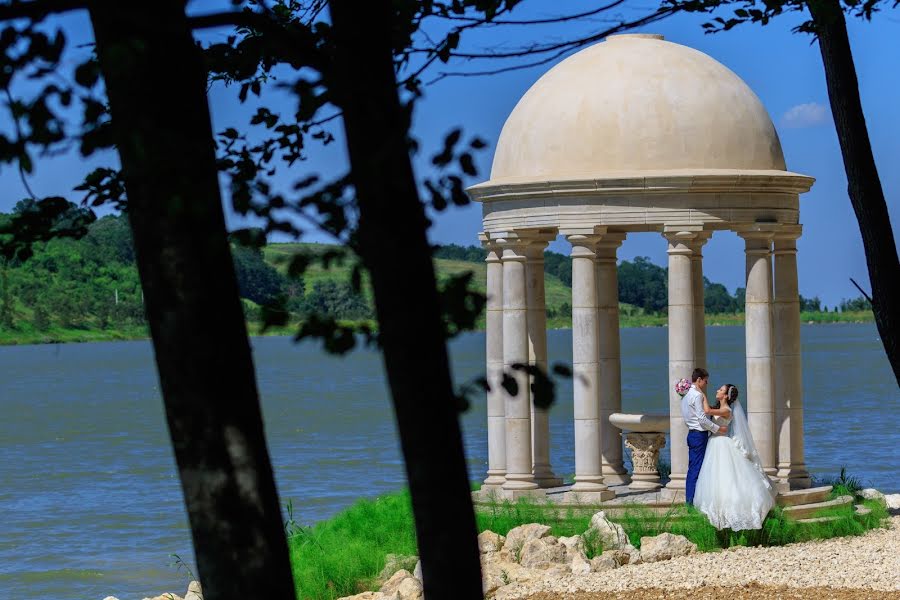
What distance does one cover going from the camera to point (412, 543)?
22734 millimetres

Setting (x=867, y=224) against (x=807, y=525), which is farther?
(x=807, y=525)

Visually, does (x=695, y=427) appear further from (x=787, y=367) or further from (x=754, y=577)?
(x=754, y=577)

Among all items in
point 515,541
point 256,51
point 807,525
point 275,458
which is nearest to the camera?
point 256,51

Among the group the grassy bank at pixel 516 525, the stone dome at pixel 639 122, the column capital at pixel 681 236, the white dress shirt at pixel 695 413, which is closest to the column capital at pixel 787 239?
the stone dome at pixel 639 122

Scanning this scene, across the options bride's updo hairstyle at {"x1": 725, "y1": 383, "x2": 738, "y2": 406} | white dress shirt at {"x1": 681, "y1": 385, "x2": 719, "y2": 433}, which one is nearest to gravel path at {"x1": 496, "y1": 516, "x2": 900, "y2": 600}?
white dress shirt at {"x1": 681, "y1": 385, "x2": 719, "y2": 433}

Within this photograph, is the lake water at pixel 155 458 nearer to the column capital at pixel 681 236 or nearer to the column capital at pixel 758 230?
the column capital at pixel 681 236

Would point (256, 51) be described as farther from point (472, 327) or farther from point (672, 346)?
point (672, 346)

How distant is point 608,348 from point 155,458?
4580cm

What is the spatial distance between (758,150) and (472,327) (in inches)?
693

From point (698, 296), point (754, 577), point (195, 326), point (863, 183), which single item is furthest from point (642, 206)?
point (195, 326)

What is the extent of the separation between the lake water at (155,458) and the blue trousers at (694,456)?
20.5 ft

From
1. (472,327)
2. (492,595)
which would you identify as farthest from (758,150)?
(472,327)

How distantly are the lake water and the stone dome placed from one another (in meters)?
6.58

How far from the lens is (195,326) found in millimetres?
6617
